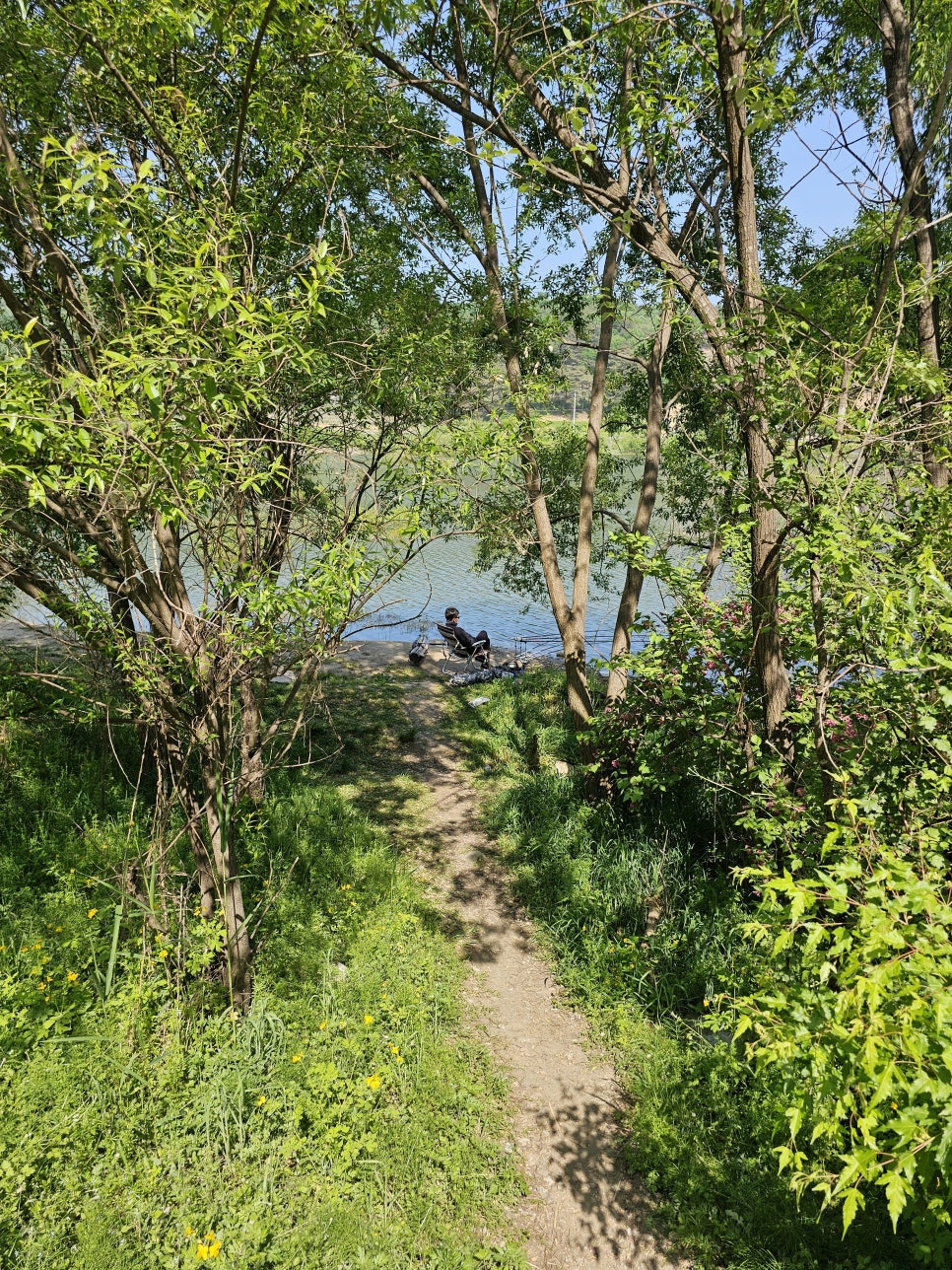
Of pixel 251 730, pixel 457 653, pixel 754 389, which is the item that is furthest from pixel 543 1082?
pixel 457 653

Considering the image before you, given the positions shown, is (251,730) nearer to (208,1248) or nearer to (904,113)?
(208,1248)

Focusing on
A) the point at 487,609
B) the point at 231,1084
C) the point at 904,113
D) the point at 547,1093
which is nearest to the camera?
the point at 231,1084

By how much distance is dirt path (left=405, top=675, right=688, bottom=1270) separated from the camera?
2.99 metres

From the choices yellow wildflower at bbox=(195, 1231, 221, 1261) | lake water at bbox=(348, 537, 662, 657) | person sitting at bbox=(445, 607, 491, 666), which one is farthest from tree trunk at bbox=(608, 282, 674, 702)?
lake water at bbox=(348, 537, 662, 657)

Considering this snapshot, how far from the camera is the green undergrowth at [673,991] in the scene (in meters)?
2.87

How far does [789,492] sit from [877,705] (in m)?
1.23

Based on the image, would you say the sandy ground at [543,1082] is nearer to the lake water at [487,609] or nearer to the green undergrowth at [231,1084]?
the green undergrowth at [231,1084]

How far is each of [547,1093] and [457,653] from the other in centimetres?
871

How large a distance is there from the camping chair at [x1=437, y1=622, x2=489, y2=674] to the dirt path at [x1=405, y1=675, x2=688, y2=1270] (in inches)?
228

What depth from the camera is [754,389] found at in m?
3.43

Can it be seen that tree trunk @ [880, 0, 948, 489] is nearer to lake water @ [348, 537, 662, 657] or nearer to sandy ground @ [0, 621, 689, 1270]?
sandy ground @ [0, 621, 689, 1270]

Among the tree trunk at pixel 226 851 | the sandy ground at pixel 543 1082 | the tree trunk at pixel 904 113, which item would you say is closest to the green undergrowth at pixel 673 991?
the sandy ground at pixel 543 1082

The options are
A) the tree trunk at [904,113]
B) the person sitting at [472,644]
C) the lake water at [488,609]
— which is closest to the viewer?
the tree trunk at [904,113]

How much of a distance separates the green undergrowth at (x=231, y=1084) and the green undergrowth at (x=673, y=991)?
0.81 meters
